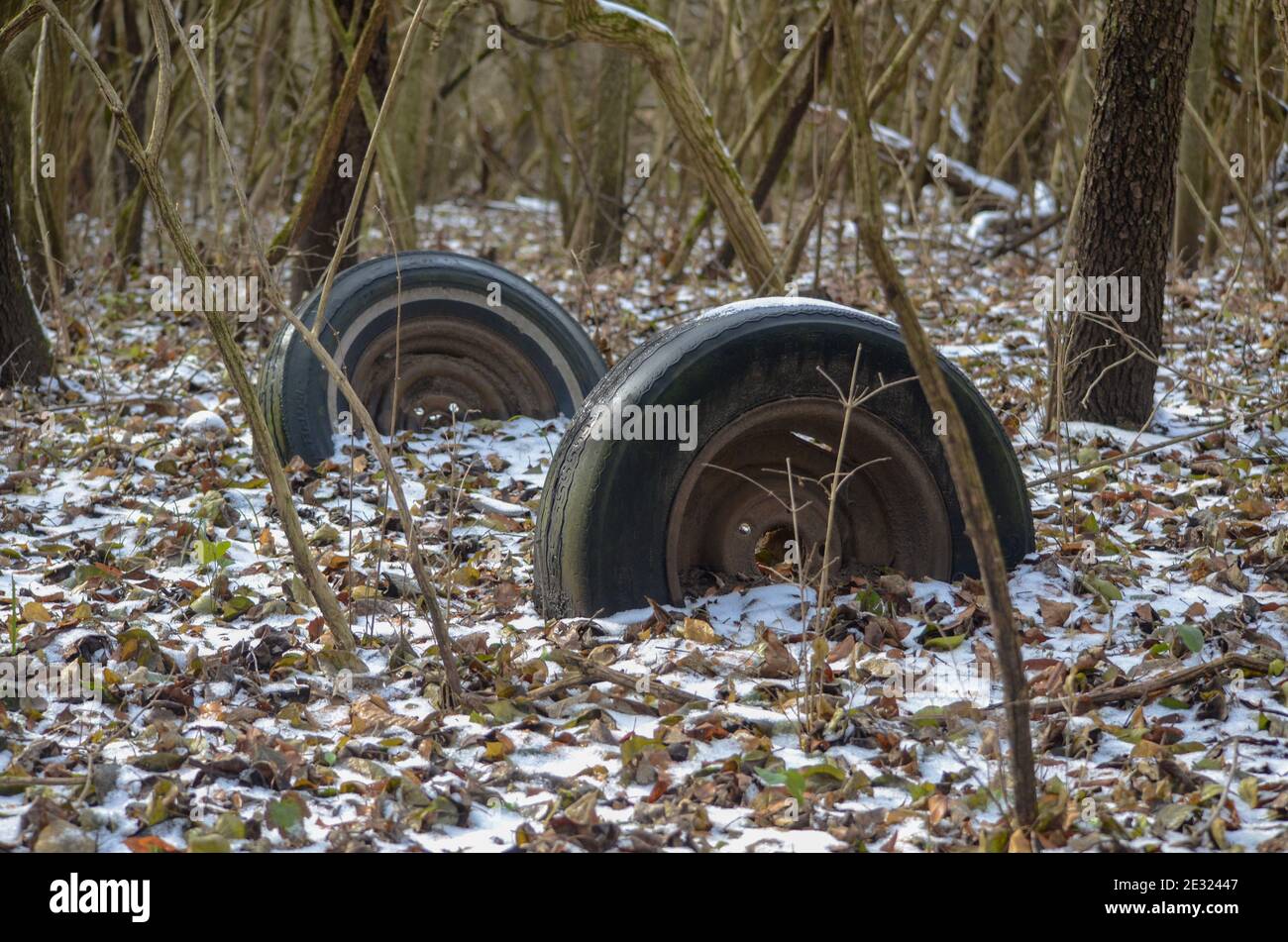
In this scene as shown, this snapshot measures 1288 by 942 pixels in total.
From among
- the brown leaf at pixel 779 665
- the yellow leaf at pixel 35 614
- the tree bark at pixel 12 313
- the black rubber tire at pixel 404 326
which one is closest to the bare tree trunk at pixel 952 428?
the brown leaf at pixel 779 665

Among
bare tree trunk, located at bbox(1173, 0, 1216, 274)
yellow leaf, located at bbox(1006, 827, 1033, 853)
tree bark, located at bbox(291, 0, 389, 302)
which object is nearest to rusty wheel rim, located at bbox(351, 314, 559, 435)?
tree bark, located at bbox(291, 0, 389, 302)

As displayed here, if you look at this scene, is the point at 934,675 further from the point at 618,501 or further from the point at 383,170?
the point at 383,170

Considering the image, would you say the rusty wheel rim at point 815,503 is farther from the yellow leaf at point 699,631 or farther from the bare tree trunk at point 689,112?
the bare tree trunk at point 689,112

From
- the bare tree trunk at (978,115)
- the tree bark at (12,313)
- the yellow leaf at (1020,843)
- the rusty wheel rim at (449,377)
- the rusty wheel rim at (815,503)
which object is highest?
the bare tree trunk at (978,115)

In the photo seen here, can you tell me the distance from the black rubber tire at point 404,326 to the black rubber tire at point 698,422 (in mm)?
2028

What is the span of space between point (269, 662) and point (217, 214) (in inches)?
182

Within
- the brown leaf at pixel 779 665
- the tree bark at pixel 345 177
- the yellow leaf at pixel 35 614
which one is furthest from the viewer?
the tree bark at pixel 345 177

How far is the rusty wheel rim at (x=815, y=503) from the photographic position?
3.64m

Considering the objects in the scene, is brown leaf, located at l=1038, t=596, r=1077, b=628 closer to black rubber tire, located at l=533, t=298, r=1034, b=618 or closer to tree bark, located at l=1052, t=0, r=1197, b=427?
black rubber tire, located at l=533, t=298, r=1034, b=618

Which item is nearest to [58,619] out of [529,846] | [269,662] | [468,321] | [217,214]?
[269,662]

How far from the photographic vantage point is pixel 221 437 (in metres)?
5.62

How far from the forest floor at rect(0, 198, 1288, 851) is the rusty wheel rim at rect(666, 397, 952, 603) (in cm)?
15

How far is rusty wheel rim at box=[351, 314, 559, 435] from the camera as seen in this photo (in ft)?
18.4

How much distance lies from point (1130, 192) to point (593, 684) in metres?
3.39
